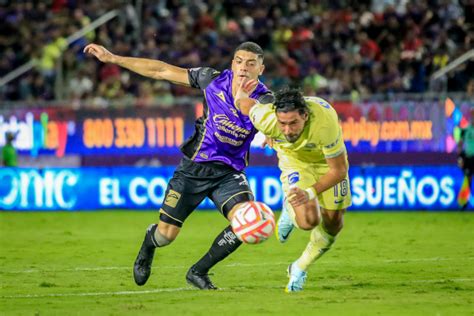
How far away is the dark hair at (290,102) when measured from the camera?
9.81m

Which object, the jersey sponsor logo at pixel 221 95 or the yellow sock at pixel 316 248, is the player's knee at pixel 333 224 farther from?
the jersey sponsor logo at pixel 221 95

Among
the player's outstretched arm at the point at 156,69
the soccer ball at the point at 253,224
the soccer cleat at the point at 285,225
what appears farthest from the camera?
the soccer cleat at the point at 285,225

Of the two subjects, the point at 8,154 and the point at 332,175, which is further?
the point at 8,154

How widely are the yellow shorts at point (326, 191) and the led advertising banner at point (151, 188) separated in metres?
12.0

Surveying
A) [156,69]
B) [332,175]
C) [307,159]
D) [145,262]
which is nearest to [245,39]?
[156,69]

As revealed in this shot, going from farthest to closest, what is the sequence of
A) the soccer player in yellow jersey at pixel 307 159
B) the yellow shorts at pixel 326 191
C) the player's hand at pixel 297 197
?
the yellow shorts at pixel 326 191 < the soccer player in yellow jersey at pixel 307 159 < the player's hand at pixel 297 197

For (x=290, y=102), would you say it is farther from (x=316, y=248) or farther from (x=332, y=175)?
(x=316, y=248)

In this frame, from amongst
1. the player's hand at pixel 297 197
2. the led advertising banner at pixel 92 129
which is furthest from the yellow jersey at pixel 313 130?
the led advertising banner at pixel 92 129

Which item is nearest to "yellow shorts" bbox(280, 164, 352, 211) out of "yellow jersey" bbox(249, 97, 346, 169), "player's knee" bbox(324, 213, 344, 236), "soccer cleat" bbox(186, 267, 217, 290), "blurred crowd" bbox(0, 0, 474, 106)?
"player's knee" bbox(324, 213, 344, 236)

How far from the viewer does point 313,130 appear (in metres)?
10.1

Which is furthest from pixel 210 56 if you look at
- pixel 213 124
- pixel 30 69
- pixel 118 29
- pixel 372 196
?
pixel 213 124

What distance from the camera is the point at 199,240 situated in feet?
56.9

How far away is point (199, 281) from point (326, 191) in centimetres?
169

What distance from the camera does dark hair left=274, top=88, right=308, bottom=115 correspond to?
981cm
